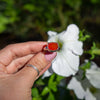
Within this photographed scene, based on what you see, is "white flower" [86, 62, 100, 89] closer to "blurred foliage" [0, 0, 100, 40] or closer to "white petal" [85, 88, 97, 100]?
"white petal" [85, 88, 97, 100]

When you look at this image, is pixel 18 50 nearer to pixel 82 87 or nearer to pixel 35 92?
pixel 35 92

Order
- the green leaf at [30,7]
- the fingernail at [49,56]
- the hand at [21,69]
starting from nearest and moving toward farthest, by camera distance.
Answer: the hand at [21,69] → the fingernail at [49,56] → the green leaf at [30,7]

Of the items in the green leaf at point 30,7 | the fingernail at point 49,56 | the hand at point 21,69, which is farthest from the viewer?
the green leaf at point 30,7

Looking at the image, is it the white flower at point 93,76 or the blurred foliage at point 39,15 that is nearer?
the white flower at point 93,76

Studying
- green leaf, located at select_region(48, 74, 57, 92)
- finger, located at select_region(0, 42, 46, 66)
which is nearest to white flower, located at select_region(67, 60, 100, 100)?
green leaf, located at select_region(48, 74, 57, 92)

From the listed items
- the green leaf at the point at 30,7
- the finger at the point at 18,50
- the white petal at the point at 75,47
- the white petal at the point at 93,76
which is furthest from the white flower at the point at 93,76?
the green leaf at the point at 30,7

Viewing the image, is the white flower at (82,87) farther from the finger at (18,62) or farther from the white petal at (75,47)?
the finger at (18,62)
